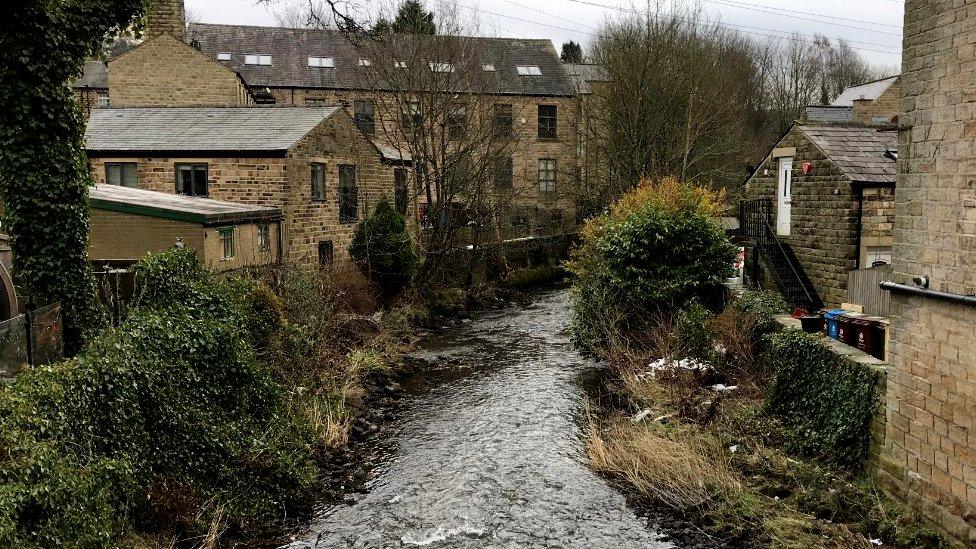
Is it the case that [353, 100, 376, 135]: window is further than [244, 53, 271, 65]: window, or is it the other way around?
[244, 53, 271, 65]: window

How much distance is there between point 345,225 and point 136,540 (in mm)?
18062

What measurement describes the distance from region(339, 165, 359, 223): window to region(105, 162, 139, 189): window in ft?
20.3

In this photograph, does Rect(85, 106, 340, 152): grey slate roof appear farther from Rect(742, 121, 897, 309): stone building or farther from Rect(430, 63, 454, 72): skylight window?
Rect(742, 121, 897, 309): stone building

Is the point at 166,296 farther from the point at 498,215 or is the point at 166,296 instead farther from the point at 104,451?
the point at 498,215

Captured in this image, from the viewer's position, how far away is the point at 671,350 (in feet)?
54.8

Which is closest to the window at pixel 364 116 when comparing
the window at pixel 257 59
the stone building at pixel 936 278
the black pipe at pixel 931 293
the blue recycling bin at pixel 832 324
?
the window at pixel 257 59

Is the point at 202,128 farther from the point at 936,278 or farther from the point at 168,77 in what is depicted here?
the point at 936,278

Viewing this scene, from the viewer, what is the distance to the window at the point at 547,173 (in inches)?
1731

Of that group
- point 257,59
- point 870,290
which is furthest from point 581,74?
point 870,290

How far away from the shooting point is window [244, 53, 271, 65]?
4072 cm

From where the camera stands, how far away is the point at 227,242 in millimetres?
18219

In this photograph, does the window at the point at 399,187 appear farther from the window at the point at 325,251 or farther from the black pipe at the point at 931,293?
the black pipe at the point at 931,293

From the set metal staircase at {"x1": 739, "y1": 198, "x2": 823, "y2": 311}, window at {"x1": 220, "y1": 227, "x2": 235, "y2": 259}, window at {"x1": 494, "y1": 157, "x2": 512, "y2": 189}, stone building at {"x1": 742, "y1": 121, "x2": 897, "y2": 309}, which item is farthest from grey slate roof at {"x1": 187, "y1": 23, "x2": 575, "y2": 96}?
stone building at {"x1": 742, "y1": 121, "x2": 897, "y2": 309}

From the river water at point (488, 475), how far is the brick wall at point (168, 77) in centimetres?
1753
